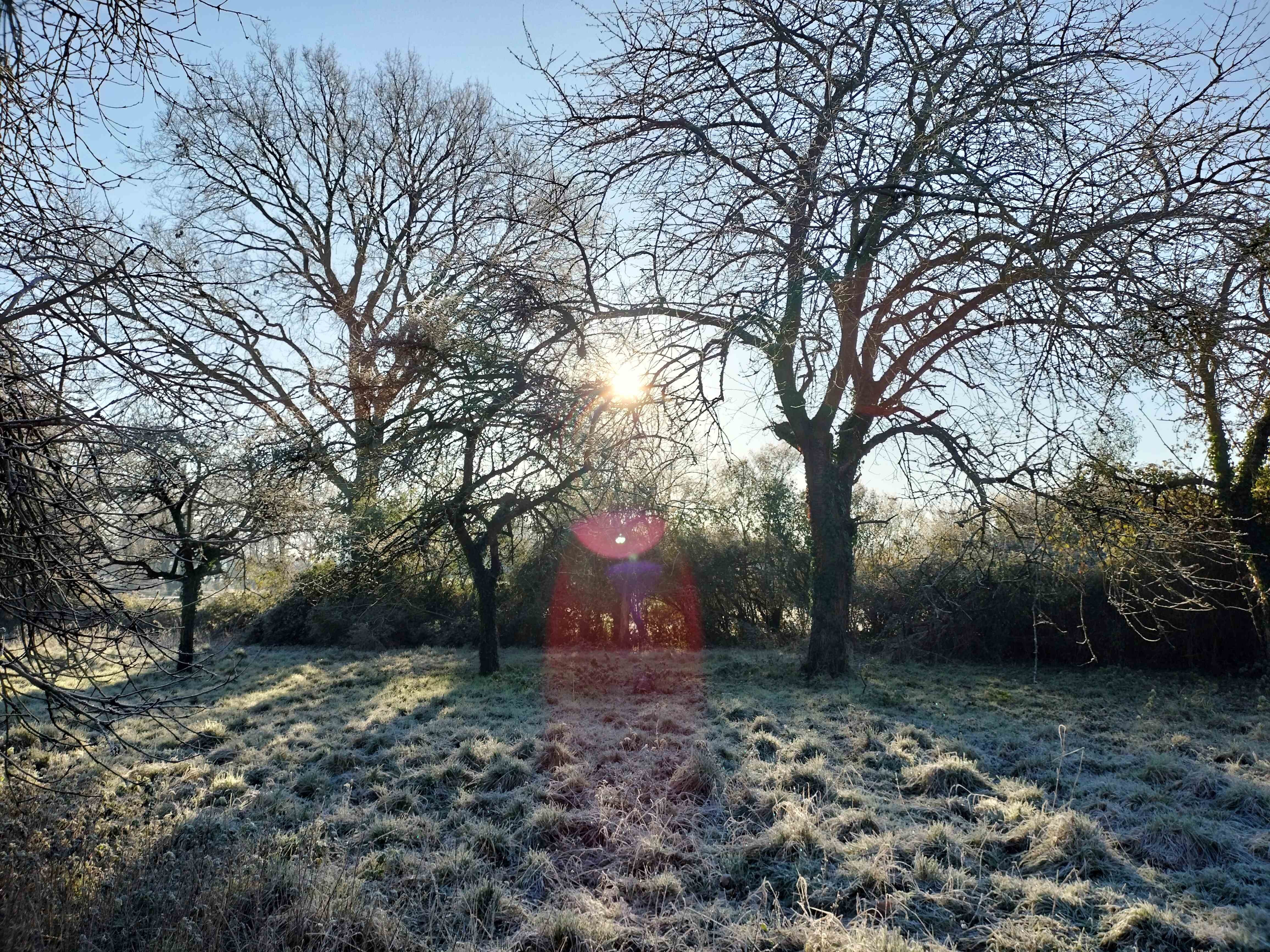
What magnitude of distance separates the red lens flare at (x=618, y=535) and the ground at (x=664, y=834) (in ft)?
17.5

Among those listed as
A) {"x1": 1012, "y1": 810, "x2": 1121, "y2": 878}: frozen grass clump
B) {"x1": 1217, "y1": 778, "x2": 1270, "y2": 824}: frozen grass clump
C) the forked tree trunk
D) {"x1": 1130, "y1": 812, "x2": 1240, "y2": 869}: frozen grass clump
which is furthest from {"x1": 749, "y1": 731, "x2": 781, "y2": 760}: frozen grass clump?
the forked tree trunk

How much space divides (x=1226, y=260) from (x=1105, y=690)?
24.6 ft

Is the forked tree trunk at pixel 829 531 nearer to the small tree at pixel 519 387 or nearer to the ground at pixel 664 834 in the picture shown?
the ground at pixel 664 834

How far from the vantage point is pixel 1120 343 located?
4.43m

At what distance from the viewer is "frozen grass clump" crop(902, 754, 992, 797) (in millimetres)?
5426

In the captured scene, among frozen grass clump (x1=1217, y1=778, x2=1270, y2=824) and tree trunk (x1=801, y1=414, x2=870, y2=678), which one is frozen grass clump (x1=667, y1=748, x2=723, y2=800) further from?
tree trunk (x1=801, y1=414, x2=870, y2=678)

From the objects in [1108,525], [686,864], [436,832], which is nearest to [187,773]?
[436,832]

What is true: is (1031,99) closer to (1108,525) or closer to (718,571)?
(1108,525)

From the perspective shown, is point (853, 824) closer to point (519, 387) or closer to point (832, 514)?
point (519, 387)

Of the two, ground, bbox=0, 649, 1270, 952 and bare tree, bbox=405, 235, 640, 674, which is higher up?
bare tree, bbox=405, 235, 640, 674

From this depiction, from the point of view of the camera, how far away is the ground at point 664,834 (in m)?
3.48

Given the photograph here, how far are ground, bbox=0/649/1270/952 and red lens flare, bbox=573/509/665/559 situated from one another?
17.5 feet

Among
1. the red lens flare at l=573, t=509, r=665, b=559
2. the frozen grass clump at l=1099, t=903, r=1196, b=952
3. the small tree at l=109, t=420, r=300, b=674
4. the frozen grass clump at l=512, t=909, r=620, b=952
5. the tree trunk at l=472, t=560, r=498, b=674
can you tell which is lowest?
the frozen grass clump at l=512, t=909, r=620, b=952

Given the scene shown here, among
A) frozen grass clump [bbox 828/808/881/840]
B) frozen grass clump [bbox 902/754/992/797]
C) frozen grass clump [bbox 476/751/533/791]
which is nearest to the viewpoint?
frozen grass clump [bbox 828/808/881/840]
